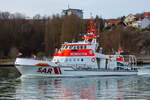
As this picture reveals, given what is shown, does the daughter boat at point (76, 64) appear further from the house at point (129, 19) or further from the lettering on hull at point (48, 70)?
the house at point (129, 19)

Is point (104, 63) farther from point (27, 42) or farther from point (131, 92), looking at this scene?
point (27, 42)

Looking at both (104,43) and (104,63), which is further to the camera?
(104,43)

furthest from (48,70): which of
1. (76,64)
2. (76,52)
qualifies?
(76,52)

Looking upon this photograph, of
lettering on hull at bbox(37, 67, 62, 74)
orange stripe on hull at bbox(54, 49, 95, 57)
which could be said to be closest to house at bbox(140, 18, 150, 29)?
orange stripe on hull at bbox(54, 49, 95, 57)

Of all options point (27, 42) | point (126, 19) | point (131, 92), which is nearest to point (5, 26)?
point (27, 42)

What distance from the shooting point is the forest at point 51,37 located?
7731 centimetres

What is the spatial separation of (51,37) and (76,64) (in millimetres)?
39492

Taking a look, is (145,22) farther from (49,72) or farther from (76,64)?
(49,72)

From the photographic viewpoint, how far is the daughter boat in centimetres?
3878

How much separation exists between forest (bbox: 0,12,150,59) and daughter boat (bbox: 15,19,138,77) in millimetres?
25683

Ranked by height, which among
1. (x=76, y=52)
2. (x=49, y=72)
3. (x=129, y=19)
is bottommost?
(x=49, y=72)

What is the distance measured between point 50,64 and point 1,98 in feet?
48.3

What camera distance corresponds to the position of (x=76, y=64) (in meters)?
40.8

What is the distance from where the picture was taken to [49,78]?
128ft
